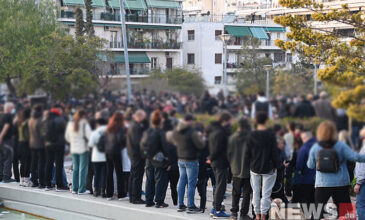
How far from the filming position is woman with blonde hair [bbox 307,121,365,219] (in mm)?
7801

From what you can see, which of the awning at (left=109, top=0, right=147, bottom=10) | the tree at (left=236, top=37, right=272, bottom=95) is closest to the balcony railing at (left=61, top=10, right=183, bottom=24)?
the awning at (left=109, top=0, right=147, bottom=10)

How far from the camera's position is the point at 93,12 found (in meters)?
11.5

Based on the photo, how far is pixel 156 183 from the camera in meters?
10.4

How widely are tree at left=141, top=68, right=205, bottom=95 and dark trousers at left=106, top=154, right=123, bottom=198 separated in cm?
114

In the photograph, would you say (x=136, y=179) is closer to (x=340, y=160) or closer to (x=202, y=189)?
(x=202, y=189)

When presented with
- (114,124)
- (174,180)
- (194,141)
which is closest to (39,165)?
(114,124)

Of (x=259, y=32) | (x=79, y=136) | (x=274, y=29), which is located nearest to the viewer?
(x=79, y=136)

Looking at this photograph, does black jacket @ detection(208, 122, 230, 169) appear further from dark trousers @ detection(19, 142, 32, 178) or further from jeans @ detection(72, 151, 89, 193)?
dark trousers @ detection(19, 142, 32, 178)

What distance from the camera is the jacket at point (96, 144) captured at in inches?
338

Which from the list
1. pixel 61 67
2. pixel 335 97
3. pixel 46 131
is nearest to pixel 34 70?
pixel 61 67

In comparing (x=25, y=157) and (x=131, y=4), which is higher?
(x=131, y=4)

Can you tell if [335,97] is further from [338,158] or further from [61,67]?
[61,67]

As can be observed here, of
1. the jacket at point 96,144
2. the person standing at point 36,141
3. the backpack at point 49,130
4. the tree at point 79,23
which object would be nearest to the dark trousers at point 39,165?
the person standing at point 36,141

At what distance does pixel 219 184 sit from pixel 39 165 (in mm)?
2874
